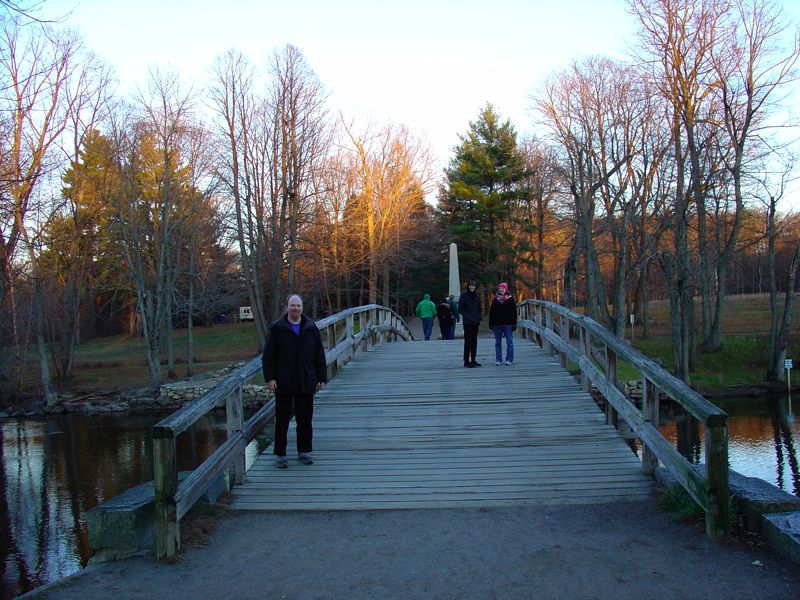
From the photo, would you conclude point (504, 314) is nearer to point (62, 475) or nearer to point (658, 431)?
point (658, 431)

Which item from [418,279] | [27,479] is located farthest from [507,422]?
[418,279]

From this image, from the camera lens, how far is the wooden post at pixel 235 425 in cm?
609

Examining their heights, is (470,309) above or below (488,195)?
below

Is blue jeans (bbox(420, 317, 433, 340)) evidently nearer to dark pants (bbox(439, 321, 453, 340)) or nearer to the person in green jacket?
the person in green jacket

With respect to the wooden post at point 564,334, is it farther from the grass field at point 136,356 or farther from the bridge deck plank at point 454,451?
the grass field at point 136,356

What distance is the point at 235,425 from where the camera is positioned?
6160 millimetres

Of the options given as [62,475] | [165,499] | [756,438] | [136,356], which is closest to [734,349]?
[756,438]

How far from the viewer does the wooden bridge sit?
15.1 feet

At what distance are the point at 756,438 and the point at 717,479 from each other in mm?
16142

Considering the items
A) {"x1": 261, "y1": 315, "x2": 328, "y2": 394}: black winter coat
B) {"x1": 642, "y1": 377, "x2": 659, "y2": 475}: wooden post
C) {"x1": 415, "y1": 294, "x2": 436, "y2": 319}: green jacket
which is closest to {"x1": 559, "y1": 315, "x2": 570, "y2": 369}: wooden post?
{"x1": 642, "y1": 377, "x2": 659, "y2": 475}: wooden post

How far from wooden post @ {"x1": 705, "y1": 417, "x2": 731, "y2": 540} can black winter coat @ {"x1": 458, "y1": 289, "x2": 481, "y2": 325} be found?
22.3 ft

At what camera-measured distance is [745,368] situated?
93.9ft

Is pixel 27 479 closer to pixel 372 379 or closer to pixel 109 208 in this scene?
pixel 372 379

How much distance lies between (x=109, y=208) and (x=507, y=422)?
2742cm
